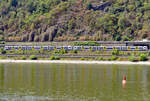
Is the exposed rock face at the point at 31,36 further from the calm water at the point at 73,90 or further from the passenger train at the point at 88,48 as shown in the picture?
the calm water at the point at 73,90

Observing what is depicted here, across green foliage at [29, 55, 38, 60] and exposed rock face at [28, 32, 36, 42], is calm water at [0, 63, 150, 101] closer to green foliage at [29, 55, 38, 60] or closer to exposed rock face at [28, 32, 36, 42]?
green foliage at [29, 55, 38, 60]

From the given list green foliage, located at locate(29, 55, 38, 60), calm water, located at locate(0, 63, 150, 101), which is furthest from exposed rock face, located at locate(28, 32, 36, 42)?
calm water, located at locate(0, 63, 150, 101)

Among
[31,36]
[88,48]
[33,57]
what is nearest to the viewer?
[33,57]

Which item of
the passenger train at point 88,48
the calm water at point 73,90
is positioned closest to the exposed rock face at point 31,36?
the passenger train at point 88,48

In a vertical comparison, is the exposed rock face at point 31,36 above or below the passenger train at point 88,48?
above

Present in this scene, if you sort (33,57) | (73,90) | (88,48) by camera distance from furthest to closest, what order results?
(88,48) → (33,57) → (73,90)

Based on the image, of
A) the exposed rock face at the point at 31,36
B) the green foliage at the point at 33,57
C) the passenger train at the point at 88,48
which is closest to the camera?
the green foliage at the point at 33,57

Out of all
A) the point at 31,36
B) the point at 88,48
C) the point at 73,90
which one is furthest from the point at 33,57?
the point at 73,90

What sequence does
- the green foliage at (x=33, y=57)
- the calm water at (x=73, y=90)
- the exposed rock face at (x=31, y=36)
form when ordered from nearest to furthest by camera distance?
the calm water at (x=73, y=90)
the green foliage at (x=33, y=57)
the exposed rock face at (x=31, y=36)

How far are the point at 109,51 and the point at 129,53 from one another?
26.3 ft

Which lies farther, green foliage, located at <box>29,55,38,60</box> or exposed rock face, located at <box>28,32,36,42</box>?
exposed rock face, located at <box>28,32,36,42</box>

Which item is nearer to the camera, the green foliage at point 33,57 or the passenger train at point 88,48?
the green foliage at point 33,57

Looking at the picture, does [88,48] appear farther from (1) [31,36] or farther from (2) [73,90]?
(2) [73,90]

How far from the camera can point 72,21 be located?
7672 inches
